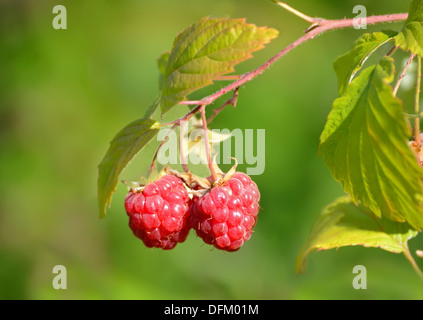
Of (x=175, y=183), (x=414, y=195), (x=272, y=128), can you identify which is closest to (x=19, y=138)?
(x=272, y=128)

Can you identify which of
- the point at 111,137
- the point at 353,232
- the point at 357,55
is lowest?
the point at 353,232

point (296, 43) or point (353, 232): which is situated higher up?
point (296, 43)

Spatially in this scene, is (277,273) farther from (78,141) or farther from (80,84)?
(80,84)

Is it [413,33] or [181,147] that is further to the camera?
[181,147]

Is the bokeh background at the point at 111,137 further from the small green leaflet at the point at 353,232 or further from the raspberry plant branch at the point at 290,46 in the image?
the raspberry plant branch at the point at 290,46

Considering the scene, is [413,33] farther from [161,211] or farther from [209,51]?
[161,211]

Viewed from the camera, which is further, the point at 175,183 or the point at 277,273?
the point at 277,273

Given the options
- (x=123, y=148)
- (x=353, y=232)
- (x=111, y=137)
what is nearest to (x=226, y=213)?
(x=123, y=148)
